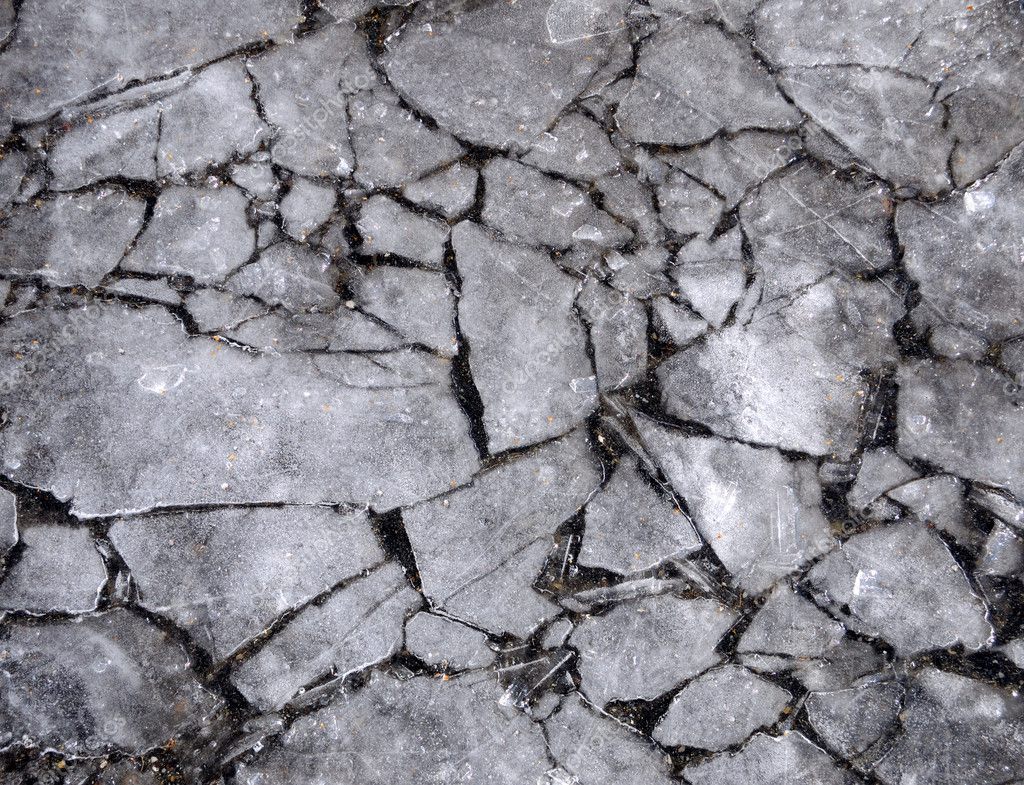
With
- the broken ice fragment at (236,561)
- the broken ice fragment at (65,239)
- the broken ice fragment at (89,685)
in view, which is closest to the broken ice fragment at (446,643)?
the broken ice fragment at (236,561)

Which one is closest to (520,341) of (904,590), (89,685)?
(904,590)

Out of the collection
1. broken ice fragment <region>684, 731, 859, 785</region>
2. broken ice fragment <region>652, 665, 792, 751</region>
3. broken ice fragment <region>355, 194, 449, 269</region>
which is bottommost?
broken ice fragment <region>684, 731, 859, 785</region>

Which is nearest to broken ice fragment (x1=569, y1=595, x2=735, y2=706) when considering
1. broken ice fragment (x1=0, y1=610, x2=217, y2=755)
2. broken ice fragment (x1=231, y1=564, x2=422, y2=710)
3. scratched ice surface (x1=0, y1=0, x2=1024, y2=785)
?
scratched ice surface (x1=0, y1=0, x2=1024, y2=785)

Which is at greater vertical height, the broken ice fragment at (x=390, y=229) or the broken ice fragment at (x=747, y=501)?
the broken ice fragment at (x=390, y=229)

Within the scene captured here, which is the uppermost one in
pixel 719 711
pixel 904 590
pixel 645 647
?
pixel 904 590

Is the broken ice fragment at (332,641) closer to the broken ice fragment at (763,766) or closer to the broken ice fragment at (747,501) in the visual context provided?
the broken ice fragment at (747,501)

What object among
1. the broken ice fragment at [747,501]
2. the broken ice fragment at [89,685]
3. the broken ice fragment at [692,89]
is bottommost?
the broken ice fragment at [89,685]

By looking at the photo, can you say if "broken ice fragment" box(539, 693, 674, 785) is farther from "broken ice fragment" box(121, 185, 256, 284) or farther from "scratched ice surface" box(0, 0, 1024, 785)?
"broken ice fragment" box(121, 185, 256, 284)

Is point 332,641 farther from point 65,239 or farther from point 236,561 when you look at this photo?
point 65,239

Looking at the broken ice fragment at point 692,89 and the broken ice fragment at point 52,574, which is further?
the broken ice fragment at point 692,89
